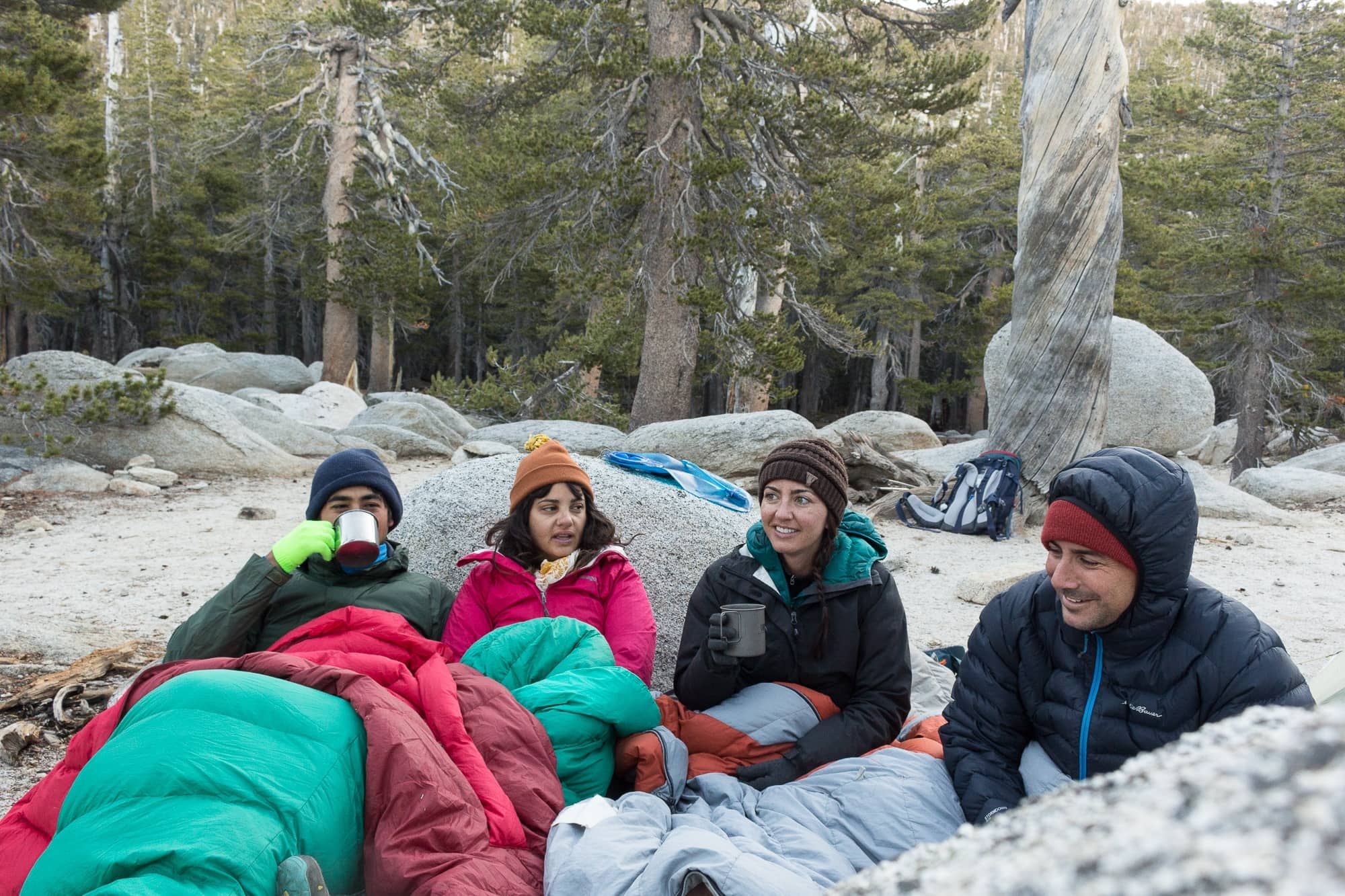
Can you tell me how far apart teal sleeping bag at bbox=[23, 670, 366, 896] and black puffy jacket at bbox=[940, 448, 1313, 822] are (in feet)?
5.43

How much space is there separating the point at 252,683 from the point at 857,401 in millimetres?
30777

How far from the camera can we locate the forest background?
11453mm

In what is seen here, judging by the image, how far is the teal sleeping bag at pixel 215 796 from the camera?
5.62 feet

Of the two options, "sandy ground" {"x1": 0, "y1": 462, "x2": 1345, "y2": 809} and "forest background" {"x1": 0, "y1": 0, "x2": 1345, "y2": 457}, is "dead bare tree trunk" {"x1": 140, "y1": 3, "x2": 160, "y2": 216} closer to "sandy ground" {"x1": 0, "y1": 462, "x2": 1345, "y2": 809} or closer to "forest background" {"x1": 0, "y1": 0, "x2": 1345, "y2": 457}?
"forest background" {"x1": 0, "y1": 0, "x2": 1345, "y2": 457}

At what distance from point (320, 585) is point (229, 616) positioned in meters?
0.37

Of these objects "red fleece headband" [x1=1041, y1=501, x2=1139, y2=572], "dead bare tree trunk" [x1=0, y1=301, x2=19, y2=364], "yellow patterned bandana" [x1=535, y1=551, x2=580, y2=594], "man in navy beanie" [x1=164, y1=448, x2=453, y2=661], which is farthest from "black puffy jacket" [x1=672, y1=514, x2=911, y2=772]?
"dead bare tree trunk" [x1=0, y1=301, x2=19, y2=364]

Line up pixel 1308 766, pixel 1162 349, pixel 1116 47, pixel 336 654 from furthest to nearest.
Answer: pixel 1162 349, pixel 1116 47, pixel 336 654, pixel 1308 766

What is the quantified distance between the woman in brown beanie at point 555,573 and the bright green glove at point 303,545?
54 centimetres

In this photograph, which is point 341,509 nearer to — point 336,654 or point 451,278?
point 336,654

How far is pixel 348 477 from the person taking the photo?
3426 millimetres

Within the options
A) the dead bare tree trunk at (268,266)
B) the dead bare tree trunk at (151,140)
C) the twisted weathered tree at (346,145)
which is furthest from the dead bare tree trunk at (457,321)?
the dead bare tree trunk at (151,140)

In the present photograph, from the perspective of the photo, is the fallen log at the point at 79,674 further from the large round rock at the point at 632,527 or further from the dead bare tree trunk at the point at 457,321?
the dead bare tree trunk at the point at 457,321

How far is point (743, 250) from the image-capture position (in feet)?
37.4

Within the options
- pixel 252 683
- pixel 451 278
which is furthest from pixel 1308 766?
pixel 451 278
